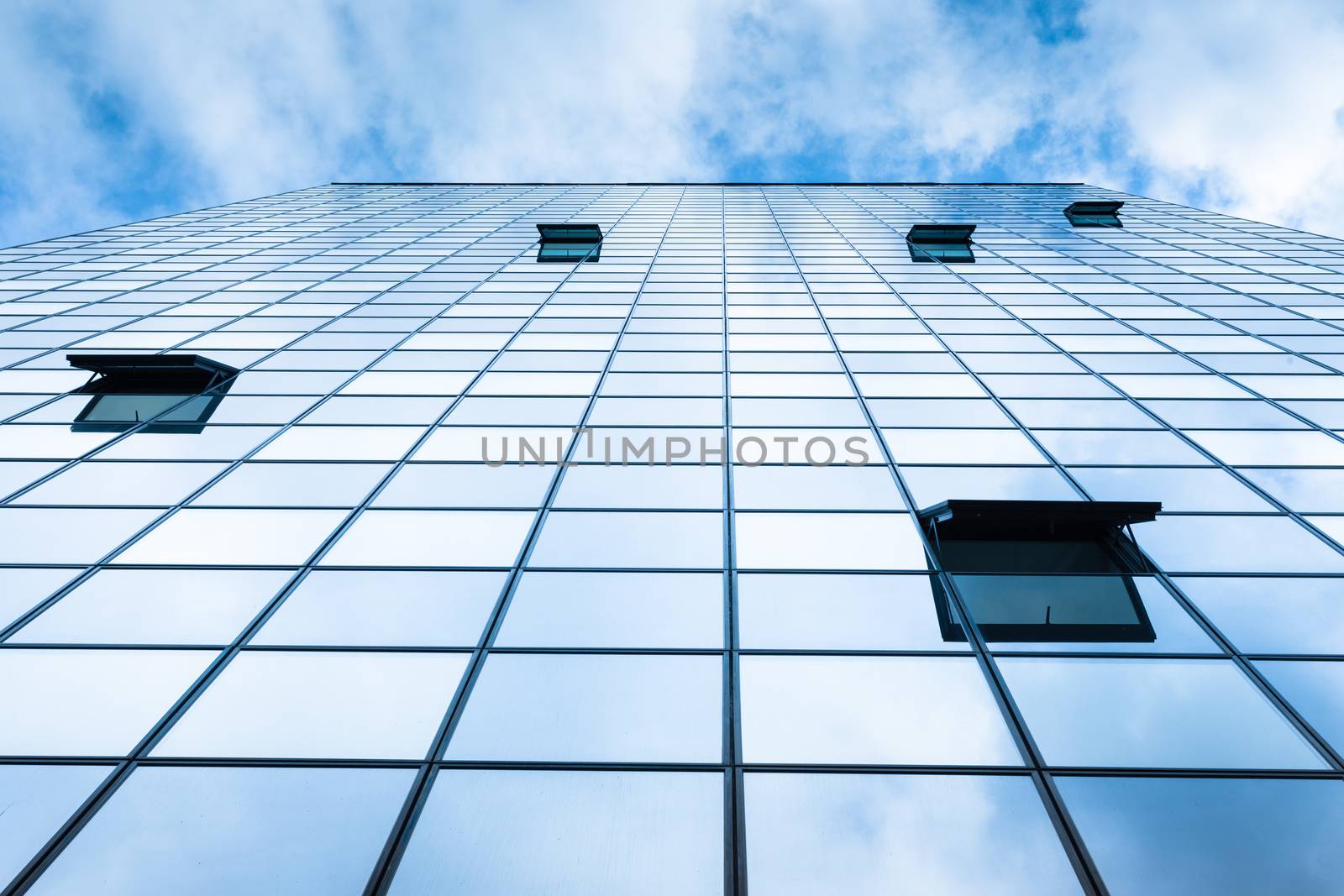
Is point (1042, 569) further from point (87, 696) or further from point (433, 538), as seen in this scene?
point (87, 696)

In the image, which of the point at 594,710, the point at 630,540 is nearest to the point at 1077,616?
the point at 630,540

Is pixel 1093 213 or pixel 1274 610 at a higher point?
pixel 1093 213

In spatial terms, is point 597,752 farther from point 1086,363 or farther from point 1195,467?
point 1086,363

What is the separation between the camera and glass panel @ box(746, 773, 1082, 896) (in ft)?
17.8

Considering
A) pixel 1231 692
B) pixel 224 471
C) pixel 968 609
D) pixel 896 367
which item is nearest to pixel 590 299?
pixel 896 367

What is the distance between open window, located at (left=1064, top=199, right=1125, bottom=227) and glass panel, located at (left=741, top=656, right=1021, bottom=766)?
3229 cm

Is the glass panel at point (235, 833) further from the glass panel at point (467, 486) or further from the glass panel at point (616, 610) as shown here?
the glass panel at point (467, 486)

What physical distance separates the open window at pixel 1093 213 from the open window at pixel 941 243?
8.40 m

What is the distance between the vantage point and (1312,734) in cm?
671

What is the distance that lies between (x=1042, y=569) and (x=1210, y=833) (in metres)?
3.79

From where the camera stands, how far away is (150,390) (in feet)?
48.0

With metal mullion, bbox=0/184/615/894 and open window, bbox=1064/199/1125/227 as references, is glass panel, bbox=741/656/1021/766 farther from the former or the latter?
open window, bbox=1064/199/1125/227

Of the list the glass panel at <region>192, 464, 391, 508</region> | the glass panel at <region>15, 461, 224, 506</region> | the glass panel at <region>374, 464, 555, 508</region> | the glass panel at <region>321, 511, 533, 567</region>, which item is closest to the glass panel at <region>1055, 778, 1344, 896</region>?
the glass panel at <region>321, 511, 533, 567</region>

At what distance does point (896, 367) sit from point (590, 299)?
9244 mm
